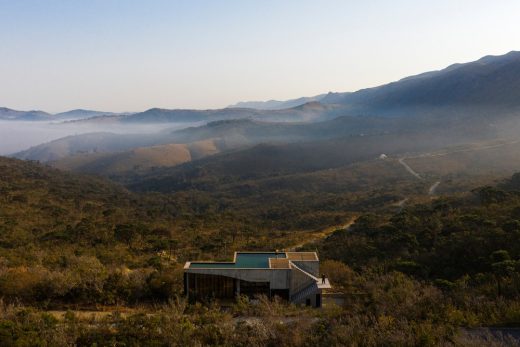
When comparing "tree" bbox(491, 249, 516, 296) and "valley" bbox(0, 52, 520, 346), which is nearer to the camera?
"valley" bbox(0, 52, 520, 346)

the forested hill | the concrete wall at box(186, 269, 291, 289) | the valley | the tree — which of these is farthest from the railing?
the tree

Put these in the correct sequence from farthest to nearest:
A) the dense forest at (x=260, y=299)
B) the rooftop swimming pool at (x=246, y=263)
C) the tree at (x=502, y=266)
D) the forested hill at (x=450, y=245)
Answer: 1. the rooftop swimming pool at (x=246, y=263)
2. the forested hill at (x=450, y=245)
3. the tree at (x=502, y=266)
4. the dense forest at (x=260, y=299)

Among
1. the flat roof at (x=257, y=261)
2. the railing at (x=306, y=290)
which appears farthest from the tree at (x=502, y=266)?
the flat roof at (x=257, y=261)

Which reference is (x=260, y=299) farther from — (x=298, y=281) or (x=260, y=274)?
(x=298, y=281)

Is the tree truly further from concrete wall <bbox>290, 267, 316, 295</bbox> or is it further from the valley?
concrete wall <bbox>290, 267, 316, 295</bbox>

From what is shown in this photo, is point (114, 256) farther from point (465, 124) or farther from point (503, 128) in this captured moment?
point (465, 124)

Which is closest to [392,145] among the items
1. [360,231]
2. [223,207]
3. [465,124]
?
[465,124]

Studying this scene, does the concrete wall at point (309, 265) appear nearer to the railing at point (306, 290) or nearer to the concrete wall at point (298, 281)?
the railing at point (306, 290)

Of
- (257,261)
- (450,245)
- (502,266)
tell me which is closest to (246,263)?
(257,261)
